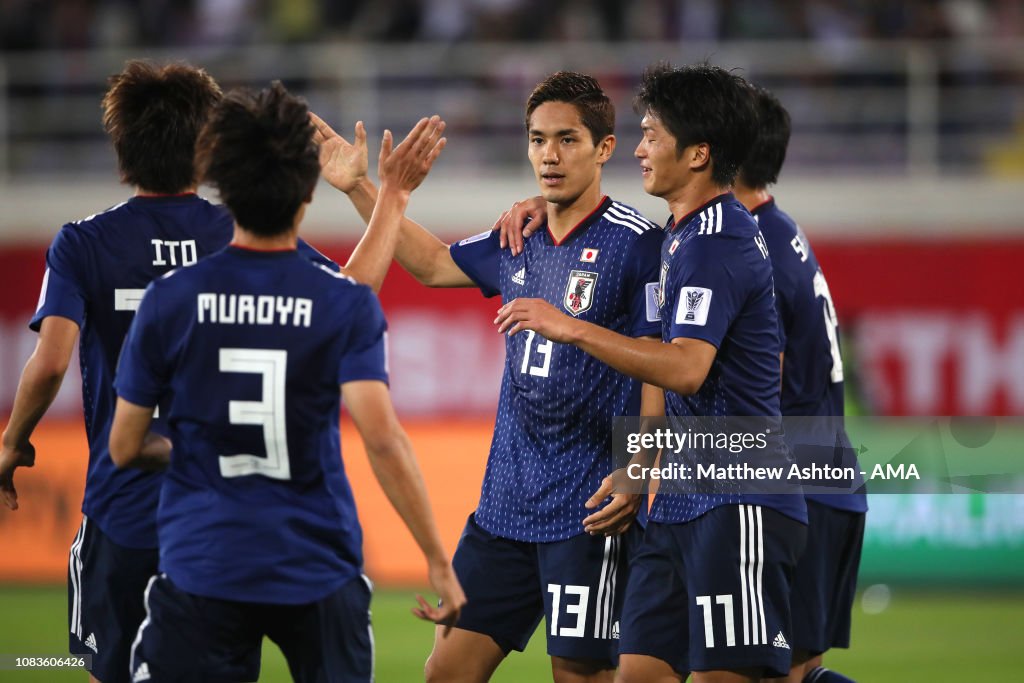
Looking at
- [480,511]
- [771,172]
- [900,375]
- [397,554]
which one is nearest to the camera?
[480,511]

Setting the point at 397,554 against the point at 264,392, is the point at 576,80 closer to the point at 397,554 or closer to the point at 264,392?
the point at 264,392

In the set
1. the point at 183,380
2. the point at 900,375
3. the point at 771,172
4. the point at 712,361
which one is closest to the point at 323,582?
the point at 183,380

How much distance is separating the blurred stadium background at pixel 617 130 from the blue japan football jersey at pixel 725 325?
874 centimetres

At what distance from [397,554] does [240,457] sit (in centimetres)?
695

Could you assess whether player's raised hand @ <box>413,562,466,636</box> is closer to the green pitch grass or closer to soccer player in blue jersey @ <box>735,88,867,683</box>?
soccer player in blue jersey @ <box>735,88,867,683</box>

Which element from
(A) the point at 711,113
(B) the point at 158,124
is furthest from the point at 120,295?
(A) the point at 711,113

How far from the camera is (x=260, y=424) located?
145 inches

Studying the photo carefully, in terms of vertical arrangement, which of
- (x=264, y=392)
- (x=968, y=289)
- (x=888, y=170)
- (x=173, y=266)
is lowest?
(x=264, y=392)

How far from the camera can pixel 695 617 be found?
14.5 ft

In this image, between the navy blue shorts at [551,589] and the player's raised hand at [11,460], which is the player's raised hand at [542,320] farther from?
the player's raised hand at [11,460]

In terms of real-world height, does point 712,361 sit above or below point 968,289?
below

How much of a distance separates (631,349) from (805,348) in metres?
1.19

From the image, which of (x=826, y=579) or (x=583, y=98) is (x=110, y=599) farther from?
(x=826, y=579)

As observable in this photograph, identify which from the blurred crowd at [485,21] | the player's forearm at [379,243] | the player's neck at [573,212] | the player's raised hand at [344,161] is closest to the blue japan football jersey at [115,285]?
the player's raised hand at [344,161]
